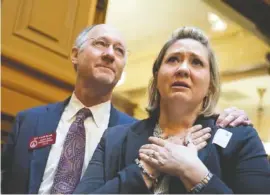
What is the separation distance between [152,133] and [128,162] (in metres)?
0.11

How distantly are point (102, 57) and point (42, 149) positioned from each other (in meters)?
0.39

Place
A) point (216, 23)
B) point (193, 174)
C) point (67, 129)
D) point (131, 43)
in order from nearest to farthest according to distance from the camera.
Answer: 1. point (193, 174)
2. point (67, 129)
3. point (216, 23)
4. point (131, 43)

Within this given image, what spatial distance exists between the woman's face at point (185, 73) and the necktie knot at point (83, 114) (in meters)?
0.39

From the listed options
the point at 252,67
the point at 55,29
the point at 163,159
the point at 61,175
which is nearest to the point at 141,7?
the point at 252,67

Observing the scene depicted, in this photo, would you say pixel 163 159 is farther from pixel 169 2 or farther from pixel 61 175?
pixel 169 2

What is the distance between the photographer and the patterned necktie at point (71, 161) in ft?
4.04

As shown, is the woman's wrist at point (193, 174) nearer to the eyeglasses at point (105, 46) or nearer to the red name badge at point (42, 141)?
the red name badge at point (42, 141)

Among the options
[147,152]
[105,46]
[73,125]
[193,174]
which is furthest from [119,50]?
[193,174]

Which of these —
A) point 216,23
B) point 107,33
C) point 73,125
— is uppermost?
point 216,23

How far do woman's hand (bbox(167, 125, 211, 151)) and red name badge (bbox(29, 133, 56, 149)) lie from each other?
455mm

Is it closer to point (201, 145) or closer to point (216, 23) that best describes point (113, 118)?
point (201, 145)

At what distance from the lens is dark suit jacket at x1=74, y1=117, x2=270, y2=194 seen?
3.08 ft

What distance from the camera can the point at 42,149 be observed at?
1322mm

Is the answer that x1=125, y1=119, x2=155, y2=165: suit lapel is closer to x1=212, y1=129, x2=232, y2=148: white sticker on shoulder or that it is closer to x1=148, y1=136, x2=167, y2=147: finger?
x1=148, y1=136, x2=167, y2=147: finger
